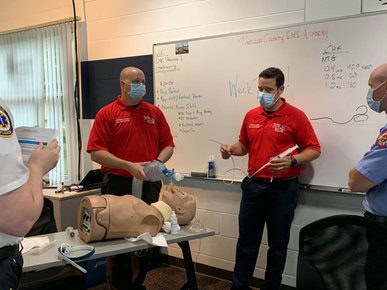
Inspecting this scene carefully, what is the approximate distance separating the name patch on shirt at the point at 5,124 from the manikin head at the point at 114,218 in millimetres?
828

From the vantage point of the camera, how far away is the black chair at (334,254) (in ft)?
4.12

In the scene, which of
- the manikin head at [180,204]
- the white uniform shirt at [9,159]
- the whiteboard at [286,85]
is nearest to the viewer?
the white uniform shirt at [9,159]

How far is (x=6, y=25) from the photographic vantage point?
15.3ft

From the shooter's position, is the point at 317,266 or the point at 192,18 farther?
the point at 192,18

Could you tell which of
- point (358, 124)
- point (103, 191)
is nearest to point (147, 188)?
point (103, 191)

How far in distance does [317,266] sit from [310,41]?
1834 millimetres

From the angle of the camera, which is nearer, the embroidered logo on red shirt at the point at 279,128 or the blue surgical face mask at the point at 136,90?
the embroidered logo on red shirt at the point at 279,128

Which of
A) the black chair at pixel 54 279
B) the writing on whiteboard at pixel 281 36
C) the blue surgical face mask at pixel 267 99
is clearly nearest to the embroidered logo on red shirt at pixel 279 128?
the blue surgical face mask at pixel 267 99

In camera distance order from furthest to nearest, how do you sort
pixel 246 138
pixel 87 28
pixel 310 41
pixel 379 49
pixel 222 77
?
pixel 87 28 → pixel 222 77 → pixel 246 138 → pixel 310 41 → pixel 379 49

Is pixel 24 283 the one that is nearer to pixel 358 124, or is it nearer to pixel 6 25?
pixel 358 124

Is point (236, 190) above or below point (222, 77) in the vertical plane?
below

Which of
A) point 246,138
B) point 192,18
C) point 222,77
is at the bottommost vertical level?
point 246,138

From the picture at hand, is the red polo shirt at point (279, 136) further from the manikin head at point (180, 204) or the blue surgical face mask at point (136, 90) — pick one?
the blue surgical face mask at point (136, 90)

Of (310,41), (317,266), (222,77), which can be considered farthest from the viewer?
(222,77)
